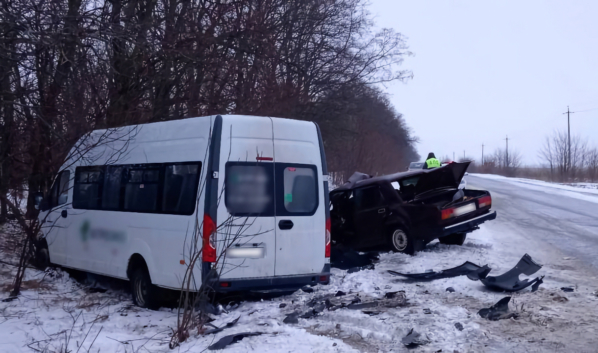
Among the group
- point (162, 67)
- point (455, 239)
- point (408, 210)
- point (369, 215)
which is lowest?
point (455, 239)

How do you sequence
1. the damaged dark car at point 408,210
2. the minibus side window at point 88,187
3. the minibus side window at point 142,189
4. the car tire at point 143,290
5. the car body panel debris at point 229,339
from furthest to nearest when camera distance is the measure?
1. the damaged dark car at point 408,210
2. the minibus side window at point 88,187
3. the minibus side window at point 142,189
4. the car tire at point 143,290
5. the car body panel debris at point 229,339

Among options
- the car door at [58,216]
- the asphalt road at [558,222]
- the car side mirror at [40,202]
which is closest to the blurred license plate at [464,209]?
the asphalt road at [558,222]

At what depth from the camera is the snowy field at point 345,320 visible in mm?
5801

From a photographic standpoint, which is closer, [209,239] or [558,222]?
[209,239]

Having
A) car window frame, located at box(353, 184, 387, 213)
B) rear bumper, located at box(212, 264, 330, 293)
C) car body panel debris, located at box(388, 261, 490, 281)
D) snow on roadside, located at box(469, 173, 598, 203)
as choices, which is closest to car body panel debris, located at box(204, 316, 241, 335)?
rear bumper, located at box(212, 264, 330, 293)

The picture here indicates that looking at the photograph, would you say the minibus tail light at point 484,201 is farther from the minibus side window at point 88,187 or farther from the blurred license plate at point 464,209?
the minibus side window at point 88,187

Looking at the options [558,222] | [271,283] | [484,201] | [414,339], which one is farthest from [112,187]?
[558,222]

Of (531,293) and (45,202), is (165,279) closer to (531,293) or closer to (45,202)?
(45,202)

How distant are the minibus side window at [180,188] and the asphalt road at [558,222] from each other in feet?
21.8

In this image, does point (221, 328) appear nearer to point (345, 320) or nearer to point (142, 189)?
point (345, 320)

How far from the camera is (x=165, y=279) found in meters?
7.43

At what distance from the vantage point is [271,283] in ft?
24.1

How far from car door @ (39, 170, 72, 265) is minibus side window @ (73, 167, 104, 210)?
28 cm

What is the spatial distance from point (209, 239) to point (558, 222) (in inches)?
511
